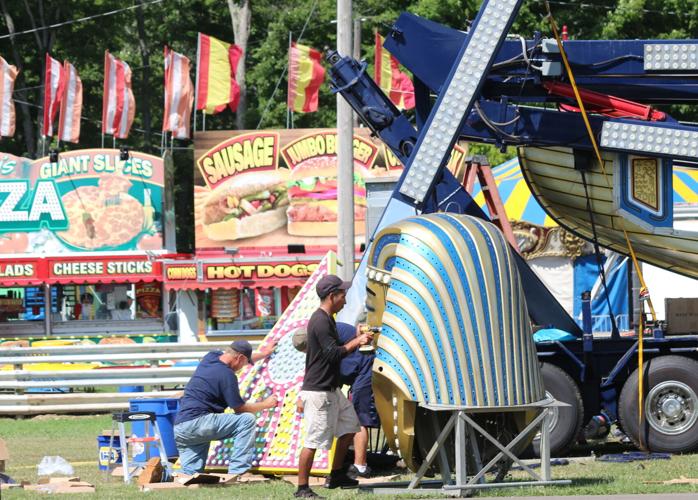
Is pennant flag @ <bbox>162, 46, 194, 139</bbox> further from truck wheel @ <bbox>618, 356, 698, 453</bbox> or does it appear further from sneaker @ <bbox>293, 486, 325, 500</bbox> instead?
sneaker @ <bbox>293, 486, 325, 500</bbox>

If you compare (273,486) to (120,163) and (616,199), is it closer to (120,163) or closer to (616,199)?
(616,199)

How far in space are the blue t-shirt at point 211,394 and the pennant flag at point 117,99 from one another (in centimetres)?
2549

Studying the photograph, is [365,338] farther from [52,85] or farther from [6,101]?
[6,101]

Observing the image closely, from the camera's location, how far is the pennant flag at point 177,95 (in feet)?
118

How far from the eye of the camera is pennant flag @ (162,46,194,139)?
3591cm

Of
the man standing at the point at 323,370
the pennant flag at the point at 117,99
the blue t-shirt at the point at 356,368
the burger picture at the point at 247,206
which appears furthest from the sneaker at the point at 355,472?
the pennant flag at the point at 117,99

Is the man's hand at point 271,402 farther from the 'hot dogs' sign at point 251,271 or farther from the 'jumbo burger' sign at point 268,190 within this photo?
the 'jumbo burger' sign at point 268,190

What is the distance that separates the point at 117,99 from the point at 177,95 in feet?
5.82

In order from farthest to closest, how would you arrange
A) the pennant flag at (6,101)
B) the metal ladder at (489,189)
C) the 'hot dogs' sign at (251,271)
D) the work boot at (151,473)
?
the pennant flag at (6,101) < the 'hot dogs' sign at (251,271) < the metal ladder at (489,189) < the work boot at (151,473)

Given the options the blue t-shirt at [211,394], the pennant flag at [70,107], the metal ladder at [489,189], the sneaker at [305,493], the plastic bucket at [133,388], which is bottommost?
the sneaker at [305,493]

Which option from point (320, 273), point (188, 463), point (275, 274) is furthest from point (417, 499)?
point (275, 274)

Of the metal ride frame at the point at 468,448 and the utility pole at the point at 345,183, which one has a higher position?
the utility pole at the point at 345,183

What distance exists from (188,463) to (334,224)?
67.6 feet

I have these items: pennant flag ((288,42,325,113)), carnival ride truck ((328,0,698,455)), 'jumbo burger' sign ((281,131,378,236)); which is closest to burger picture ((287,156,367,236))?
'jumbo burger' sign ((281,131,378,236))
